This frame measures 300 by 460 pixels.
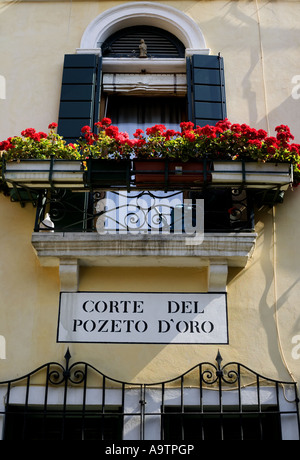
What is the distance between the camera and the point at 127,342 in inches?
262

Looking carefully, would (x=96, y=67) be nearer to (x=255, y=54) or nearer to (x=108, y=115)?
(x=108, y=115)

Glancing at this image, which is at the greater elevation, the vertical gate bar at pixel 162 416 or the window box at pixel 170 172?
the window box at pixel 170 172

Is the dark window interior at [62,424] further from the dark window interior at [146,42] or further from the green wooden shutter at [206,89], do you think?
the dark window interior at [146,42]

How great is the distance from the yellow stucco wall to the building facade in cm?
1

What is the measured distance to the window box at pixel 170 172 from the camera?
21.9 feet

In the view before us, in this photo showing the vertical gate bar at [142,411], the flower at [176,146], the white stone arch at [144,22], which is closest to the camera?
the vertical gate bar at [142,411]

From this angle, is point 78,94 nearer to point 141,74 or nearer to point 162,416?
point 141,74

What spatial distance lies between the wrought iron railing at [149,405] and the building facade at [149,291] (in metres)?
0.01

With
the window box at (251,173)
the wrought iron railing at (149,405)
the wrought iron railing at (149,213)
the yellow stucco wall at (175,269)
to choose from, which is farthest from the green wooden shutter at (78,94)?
the wrought iron railing at (149,405)

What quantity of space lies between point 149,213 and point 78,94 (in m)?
1.73

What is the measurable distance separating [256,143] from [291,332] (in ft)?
5.87

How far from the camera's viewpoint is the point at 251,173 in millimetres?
6648

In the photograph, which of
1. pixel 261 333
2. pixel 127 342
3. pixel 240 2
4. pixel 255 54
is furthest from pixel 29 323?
pixel 240 2
